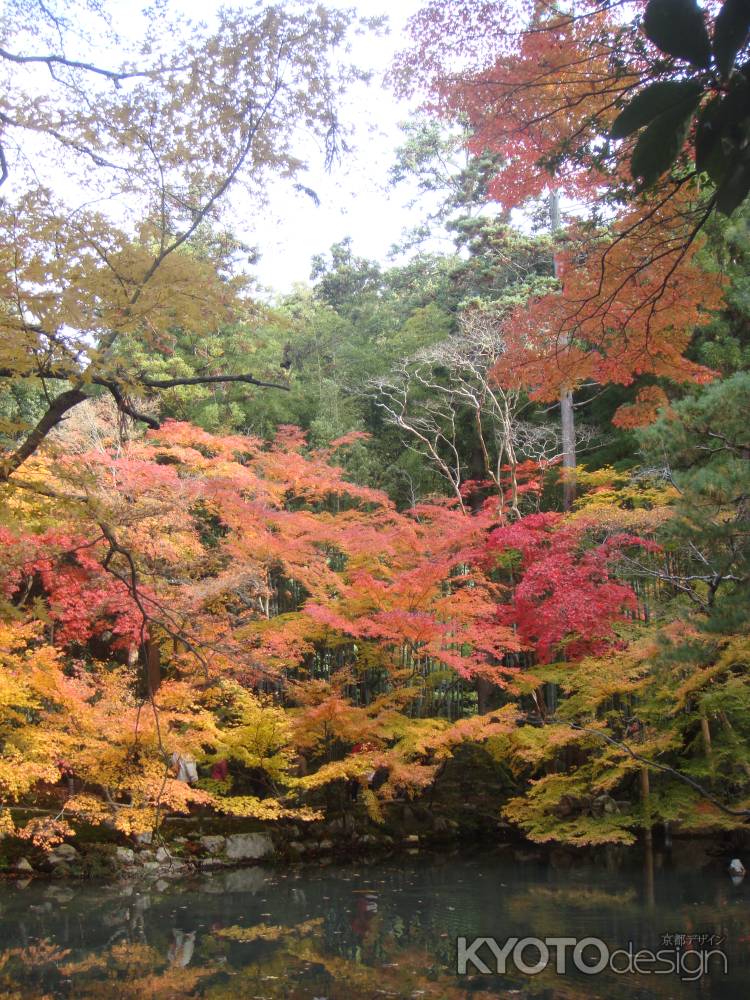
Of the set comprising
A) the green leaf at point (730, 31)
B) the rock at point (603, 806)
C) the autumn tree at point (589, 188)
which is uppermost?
the autumn tree at point (589, 188)

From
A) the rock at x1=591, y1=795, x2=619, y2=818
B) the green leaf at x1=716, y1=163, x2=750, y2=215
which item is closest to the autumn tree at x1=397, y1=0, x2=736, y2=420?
the green leaf at x1=716, y1=163, x2=750, y2=215

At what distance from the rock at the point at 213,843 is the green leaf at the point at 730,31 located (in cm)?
1035

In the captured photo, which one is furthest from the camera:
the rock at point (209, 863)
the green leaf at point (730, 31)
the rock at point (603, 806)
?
the rock at point (603, 806)

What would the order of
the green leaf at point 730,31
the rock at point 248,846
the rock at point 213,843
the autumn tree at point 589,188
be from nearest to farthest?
the green leaf at point 730,31
the autumn tree at point 589,188
the rock at point 213,843
the rock at point 248,846

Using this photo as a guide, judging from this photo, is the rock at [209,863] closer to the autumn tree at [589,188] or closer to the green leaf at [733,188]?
the autumn tree at [589,188]

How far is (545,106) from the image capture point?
12.7 ft

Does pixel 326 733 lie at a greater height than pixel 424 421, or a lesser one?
lesser

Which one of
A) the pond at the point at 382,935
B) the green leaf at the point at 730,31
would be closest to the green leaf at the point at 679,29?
the green leaf at the point at 730,31

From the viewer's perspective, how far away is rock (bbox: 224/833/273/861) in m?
9.82

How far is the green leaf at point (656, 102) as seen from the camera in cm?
72

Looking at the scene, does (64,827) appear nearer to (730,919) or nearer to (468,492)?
(730,919)

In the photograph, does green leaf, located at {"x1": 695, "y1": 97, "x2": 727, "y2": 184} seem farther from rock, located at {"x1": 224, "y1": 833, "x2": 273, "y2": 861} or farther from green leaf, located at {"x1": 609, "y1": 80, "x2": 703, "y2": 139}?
rock, located at {"x1": 224, "y1": 833, "x2": 273, "y2": 861}

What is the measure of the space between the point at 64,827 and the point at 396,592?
453 centimetres

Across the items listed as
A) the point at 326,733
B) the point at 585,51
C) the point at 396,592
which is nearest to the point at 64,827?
the point at 326,733
